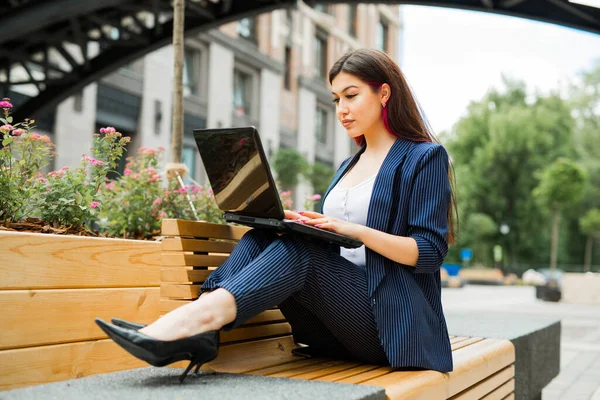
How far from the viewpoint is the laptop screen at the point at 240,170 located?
2.26 metres

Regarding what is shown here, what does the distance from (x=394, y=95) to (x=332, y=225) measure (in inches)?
26.7

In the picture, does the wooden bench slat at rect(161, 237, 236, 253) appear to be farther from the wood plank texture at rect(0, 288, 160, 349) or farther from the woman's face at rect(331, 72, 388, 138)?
the woman's face at rect(331, 72, 388, 138)

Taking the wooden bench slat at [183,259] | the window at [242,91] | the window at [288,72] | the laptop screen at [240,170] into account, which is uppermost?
the window at [288,72]

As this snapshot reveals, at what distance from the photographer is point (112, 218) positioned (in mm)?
4129

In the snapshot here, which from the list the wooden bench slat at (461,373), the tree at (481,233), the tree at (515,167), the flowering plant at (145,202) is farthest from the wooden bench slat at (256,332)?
the tree at (515,167)

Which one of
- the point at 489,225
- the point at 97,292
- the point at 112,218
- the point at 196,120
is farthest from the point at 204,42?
the point at 489,225

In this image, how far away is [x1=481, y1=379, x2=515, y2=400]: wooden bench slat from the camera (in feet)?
10.3

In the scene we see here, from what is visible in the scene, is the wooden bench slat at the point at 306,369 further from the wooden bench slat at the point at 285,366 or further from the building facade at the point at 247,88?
the building facade at the point at 247,88

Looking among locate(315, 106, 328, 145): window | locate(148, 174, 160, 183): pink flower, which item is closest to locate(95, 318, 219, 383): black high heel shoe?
locate(148, 174, 160, 183): pink flower

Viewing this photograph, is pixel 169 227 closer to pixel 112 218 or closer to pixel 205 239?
pixel 205 239

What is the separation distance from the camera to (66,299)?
2508 millimetres

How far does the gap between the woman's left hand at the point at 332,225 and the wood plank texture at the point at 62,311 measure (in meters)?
0.83

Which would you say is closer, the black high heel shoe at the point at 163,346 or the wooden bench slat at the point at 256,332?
the black high heel shoe at the point at 163,346

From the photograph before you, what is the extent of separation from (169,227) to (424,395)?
105 cm
